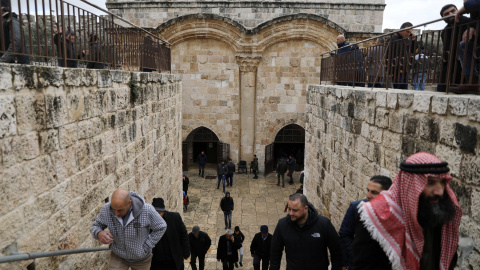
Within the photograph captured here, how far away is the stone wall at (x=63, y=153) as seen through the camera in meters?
2.63

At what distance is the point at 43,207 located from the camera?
2.99 m

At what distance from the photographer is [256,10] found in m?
14.9

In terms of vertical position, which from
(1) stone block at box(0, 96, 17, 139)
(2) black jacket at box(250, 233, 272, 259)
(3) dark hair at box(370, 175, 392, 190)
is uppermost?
(1) stone block at box(0, 96, 17, 139)

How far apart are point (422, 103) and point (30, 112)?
354cm

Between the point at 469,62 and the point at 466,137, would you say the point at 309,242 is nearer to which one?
the point at 466,137

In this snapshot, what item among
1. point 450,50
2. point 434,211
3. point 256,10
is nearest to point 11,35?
point 434,211

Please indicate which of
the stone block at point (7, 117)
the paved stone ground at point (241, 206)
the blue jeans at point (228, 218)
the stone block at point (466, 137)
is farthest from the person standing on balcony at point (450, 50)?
the blue jeans at point (228, 218)

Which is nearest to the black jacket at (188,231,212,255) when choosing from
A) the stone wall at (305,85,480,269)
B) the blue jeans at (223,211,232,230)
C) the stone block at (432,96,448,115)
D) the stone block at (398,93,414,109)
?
the stone wall at (305,85,480,269)

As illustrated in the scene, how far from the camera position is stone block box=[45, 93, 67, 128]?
305 centimetres

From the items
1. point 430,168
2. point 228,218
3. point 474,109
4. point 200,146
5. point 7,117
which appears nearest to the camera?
point 430,168

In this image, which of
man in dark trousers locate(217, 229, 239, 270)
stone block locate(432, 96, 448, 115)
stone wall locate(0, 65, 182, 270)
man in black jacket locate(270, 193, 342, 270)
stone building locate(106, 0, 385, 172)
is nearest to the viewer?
stone wall locate(0, 65, 182, 270)

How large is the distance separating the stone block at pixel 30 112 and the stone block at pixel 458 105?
344 centimetres

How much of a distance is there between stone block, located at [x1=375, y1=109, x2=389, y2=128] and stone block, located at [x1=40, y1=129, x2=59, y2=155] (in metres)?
3.62

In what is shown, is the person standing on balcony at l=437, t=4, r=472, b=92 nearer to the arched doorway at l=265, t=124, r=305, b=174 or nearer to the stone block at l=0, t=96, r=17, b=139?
the stone block at l=0, t=96, r=17, b=139
